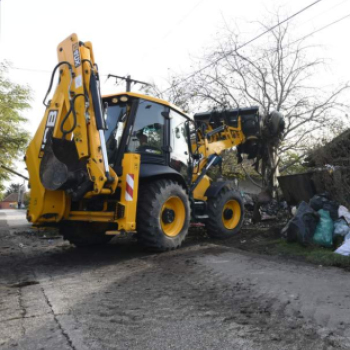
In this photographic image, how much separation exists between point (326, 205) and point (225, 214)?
2.37 meters

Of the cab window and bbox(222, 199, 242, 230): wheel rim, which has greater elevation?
the cab window

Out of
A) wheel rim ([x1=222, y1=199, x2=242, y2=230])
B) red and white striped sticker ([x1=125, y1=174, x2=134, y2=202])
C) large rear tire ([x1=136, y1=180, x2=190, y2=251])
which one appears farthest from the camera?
wheel rim ([x1=222, y1=199, x2=242, y2=230])

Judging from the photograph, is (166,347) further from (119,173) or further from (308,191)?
(308,191)

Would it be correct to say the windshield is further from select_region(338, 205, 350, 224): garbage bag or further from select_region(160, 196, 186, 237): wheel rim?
select_region(338, 205, 350, 224): garbage bag

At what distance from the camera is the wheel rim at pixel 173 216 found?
605 cm

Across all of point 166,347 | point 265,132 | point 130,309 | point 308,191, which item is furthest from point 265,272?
point 265,132

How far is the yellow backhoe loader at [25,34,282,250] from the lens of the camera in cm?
525

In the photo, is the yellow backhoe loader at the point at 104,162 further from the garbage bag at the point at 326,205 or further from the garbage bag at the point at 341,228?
the garbage bag at the point at 341,228

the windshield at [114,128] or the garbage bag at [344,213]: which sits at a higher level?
the windshield at [114,128]

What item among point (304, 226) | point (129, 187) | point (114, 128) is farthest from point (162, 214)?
point (304, 226)

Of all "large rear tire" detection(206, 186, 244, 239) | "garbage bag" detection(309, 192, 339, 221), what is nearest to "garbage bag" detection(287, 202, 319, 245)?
"garbage bag" detection(309, 192, 339, 221)

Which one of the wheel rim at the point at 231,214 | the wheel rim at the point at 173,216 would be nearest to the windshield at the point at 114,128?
the wheel rim at the point at 173,216

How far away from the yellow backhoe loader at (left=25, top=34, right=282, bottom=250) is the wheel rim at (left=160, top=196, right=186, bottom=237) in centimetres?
2

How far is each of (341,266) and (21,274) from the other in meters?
4.35
